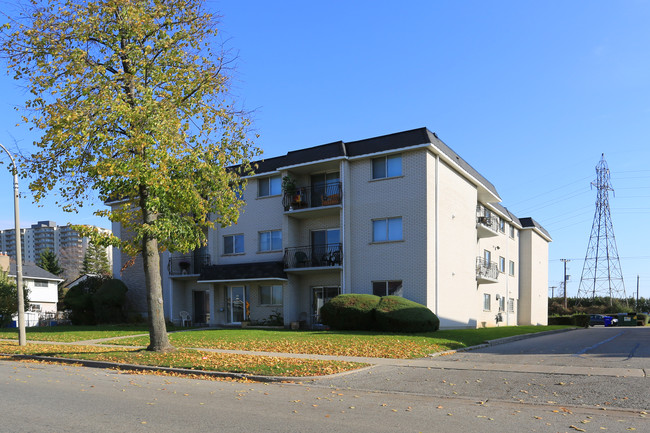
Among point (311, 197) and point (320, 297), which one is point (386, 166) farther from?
point (320, 297)

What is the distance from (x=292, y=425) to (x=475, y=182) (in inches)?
1036

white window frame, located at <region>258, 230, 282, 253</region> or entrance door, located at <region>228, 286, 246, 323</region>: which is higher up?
white window frame, located at <region>258, 230, 282, 253</region>

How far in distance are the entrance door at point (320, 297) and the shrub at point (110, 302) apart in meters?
12.4

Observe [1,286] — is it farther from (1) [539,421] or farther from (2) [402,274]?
(1) [539,421]

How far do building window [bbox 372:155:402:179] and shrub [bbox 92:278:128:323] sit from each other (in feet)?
56.4

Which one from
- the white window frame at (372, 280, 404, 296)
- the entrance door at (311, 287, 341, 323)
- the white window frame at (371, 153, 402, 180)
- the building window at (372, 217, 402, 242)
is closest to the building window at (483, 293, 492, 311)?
the white window frame at (372, 280, 404, 296)

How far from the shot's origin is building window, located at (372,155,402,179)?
26.0 meters

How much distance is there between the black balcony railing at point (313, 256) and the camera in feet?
89.1

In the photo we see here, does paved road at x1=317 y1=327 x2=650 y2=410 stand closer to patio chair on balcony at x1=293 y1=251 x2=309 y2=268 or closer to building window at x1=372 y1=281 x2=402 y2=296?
building window at x1=372 y1=281 x2=402 y2=296

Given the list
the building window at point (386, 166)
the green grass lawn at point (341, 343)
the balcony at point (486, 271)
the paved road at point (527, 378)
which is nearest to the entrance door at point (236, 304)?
the green grass lawn at point (341, 343)

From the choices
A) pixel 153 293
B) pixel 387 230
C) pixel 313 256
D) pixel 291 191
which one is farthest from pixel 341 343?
pixel 291 191

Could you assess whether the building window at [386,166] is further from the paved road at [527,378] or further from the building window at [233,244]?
the paved road at [527,378]

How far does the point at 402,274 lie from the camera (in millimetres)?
25391

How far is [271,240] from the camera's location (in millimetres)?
29734
